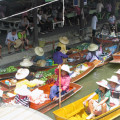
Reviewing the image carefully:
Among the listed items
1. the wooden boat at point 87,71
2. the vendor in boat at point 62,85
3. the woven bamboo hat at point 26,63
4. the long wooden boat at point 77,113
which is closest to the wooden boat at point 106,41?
the wooden boat at point 87,71

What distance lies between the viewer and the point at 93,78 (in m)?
9.02

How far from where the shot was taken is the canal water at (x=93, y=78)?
7660 mm

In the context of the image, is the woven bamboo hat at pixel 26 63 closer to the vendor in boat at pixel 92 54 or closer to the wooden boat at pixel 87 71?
the wooden boat at pixel 87 71

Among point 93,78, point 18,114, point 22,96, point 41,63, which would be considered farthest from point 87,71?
point 18,114

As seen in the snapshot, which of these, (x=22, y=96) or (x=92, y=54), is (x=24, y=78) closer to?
(x=22, y=96)

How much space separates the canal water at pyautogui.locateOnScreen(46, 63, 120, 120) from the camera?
7660 millimetres

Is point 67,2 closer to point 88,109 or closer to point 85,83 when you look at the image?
point 85,83

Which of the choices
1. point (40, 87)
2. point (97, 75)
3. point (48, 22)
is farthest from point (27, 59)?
point (48, 22)

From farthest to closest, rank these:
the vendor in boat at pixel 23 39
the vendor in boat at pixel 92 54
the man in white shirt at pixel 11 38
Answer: the vendor in boat at pixel 23 39, the man in white shirt at pixel 11 38, the vendor in boat at pixel 92 54

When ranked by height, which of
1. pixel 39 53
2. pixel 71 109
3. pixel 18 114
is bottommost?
pixel 71 109

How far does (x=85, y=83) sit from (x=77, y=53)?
178cm

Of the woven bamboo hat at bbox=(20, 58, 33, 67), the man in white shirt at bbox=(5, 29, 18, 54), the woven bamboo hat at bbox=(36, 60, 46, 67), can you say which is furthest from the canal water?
the man in white shirt at bbox=(5, 29, 18, 54)

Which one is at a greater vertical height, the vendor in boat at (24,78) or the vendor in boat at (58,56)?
the vendor in boat at (58,56)

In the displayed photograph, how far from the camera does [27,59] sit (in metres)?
8.42
